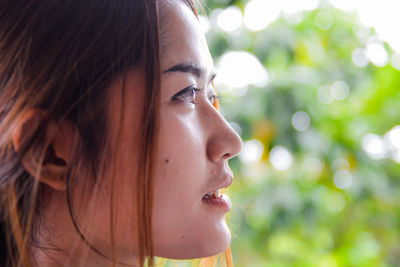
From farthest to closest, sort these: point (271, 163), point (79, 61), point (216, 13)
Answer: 1. point (271, 163)
2. point (216, 13)
3. point (79, 61)

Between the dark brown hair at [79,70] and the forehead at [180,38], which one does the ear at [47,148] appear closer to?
the dark brown hair at [79,70]

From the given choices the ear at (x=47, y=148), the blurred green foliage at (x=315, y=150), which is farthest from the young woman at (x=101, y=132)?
the blurred green foliage at (x=315, y=150)

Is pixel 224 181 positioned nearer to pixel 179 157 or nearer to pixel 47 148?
pixel 179 157

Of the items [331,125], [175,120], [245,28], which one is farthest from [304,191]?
[175,120]

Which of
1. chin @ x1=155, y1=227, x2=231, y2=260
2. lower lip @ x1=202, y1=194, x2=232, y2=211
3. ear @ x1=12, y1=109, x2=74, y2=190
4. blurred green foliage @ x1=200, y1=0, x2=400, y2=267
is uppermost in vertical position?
ear @ x1=12, y1=109, x2=74, y2=190

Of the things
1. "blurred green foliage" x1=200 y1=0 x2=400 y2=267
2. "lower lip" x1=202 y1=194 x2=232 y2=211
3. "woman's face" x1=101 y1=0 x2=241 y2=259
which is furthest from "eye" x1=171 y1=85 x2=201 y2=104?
"blurred green foliage" x1=200 y1=0 x2=400 y2=267

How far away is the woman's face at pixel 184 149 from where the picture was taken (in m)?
0.43

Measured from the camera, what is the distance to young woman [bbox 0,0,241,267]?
42 cm

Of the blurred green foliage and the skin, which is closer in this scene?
the skin

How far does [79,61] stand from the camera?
0.42m

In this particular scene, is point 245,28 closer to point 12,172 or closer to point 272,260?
point 272,260

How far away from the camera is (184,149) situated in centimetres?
44

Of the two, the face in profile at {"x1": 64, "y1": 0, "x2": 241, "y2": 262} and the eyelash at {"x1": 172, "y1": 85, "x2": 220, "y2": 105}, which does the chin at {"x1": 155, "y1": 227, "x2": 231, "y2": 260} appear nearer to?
the face in profile at {"x1": 64, "y1": 0, "x2": 241, "y2": 262}

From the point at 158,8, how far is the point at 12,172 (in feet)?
0.76
